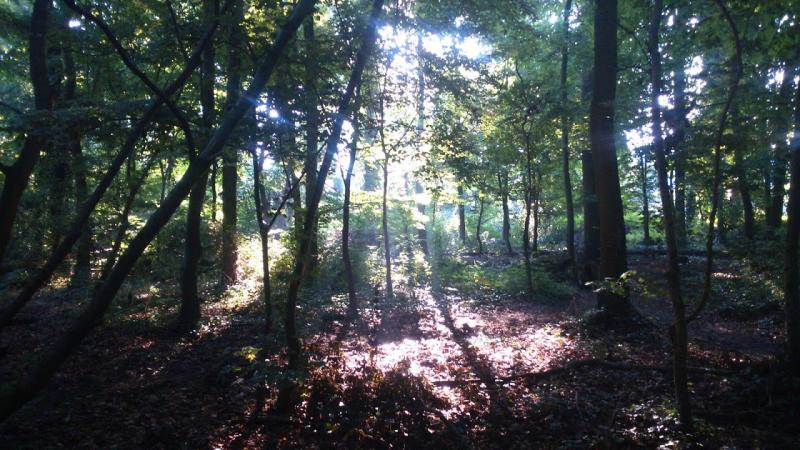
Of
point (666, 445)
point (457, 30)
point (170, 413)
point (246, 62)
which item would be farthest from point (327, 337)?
point (457, 30)

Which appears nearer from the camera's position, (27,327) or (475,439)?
(475,439)

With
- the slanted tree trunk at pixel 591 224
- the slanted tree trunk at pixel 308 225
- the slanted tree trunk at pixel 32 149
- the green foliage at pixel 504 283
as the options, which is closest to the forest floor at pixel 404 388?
the slanted tree trunk at pixel 308 225

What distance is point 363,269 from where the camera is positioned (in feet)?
48.8

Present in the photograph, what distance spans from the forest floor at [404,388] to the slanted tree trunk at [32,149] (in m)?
2.45

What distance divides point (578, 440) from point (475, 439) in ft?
3.73

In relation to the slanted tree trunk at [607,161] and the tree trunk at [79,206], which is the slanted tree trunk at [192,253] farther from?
the slanted tree trunk at [607,161]

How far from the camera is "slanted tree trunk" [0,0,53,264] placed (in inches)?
213

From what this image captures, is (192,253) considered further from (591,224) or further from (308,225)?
(591,224)

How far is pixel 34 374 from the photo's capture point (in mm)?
3074

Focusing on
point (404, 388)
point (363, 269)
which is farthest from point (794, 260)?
point (363, 269)

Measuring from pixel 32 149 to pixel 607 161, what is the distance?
9115 mm

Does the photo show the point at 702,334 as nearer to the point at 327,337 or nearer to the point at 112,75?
the point at 327,337

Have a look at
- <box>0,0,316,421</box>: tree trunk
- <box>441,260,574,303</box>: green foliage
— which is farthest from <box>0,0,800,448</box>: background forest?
<box>441,260,574,303</box>: green foliage

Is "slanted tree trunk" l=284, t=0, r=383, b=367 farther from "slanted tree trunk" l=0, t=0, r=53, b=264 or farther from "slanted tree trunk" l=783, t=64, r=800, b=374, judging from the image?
Answer: "slanted tree trunk" l=783, t=64, r=800, b=374
